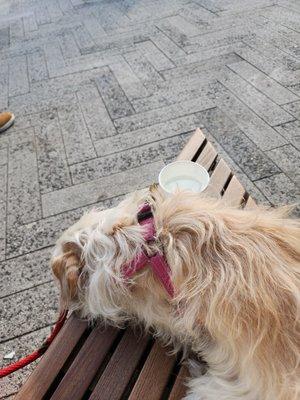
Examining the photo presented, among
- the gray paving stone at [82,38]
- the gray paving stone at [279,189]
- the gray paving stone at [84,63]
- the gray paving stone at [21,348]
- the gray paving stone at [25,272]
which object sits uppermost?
the gray paving stone at [82,38]

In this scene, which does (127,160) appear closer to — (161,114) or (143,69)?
(161,114)

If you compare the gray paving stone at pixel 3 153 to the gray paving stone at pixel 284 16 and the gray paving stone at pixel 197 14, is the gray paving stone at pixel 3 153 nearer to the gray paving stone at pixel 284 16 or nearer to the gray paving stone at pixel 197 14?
the gray paving stone at pixel 197 14

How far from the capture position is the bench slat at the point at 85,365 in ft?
5.73

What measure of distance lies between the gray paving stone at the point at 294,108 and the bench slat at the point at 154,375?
3.04 meters

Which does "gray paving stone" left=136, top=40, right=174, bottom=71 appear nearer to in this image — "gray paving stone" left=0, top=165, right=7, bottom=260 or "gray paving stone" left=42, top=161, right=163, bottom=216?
"gray paving stone" left=42, top=161, right=163, bottom=216

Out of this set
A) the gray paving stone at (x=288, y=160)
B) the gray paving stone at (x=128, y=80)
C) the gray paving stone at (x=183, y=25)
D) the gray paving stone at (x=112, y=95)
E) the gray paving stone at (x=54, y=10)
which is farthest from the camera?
the gray paving stone at (x=54, y=10)

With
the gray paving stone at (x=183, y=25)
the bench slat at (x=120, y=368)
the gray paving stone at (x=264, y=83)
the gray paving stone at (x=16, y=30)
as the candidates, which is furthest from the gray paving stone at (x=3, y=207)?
the gray paving stone at (x=16, y=30)

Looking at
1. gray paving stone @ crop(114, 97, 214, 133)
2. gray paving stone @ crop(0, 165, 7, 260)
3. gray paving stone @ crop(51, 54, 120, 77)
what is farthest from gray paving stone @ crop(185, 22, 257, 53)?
gray paving stone @ crop(0, 165, 7, 260)

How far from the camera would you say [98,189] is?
3598 millimetres

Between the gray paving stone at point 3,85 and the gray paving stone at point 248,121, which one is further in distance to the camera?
the gray paving stone at point 3,85

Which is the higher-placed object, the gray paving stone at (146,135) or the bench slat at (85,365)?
the bench slat at (85,365)

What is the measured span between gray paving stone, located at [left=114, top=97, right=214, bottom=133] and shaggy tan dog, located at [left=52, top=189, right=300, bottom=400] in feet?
8.32

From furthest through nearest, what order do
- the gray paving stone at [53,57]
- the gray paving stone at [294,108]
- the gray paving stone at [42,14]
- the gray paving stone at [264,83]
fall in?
the gray paving stone at [42,14] < the gray paving stone at [53,57] < the gray paving stone at [264,83] < the gray paving stone at [294,108]

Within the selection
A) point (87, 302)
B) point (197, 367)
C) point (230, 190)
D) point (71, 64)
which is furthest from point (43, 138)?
point (197, 367)
